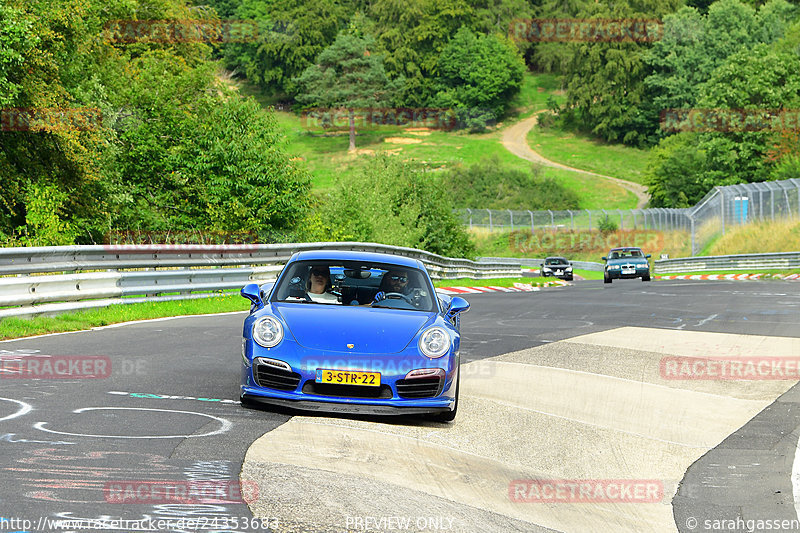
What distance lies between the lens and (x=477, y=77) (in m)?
134

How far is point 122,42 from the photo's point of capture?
49.5 metres

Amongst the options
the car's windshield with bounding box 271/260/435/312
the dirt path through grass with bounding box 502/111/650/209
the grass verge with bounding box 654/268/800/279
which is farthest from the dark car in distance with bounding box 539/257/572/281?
the car's windshield with bounding box 271/260/435/312

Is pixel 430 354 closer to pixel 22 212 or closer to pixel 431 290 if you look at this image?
pixel 431 290

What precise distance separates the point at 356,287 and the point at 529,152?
368ft

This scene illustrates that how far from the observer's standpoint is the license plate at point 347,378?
24.3 ft

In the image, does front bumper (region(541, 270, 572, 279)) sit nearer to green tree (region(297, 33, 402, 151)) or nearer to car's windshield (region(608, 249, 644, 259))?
car's windshield (region(608, 249, 644, 259))

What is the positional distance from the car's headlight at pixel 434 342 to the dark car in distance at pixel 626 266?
35019mm

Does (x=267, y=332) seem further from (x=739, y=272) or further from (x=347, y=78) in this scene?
(x=347, y=78)

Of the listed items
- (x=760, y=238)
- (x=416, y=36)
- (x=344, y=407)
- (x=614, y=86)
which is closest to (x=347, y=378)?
(x=344, y=407)

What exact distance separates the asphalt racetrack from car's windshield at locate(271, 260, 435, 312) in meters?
1.02

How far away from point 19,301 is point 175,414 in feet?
21.5

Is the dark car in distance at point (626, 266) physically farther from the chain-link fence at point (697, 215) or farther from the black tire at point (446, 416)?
the black tire at point (446, 416)

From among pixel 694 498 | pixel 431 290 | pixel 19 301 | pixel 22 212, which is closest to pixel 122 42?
pixel 22 212

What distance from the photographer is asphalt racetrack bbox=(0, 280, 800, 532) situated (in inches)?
193
